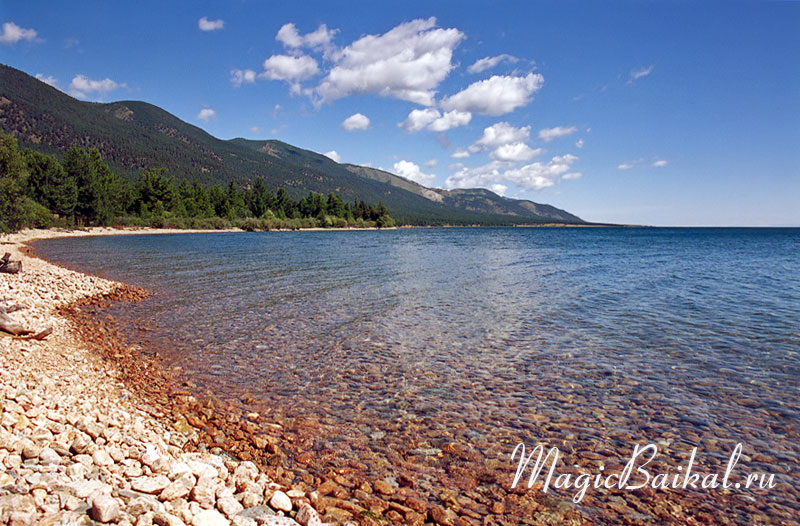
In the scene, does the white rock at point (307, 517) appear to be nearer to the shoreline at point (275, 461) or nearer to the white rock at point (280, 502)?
the shoreline at point (275, 461)

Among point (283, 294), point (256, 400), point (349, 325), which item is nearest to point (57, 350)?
point (256, 400)

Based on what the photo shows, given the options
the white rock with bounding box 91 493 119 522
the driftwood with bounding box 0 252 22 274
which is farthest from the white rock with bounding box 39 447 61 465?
the driftwood with bounding box 0 252 22 274

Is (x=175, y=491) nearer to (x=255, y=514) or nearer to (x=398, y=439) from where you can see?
(x=255, y=514)

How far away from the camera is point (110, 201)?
96.2m

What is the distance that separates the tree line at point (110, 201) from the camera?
167 feet

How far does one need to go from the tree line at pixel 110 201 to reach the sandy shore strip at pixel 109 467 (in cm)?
5402

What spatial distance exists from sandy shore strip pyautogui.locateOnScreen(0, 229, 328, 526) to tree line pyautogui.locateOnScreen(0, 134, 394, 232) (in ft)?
177

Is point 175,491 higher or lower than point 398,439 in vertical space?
higher

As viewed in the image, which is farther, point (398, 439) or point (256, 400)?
point (256, 400)

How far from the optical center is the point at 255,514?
4852 mm

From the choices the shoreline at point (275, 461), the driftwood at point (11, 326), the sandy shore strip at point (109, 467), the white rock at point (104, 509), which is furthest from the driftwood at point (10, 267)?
the white rock at point (104, 509)

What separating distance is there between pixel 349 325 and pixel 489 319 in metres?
5.48

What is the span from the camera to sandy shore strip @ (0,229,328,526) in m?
4.16

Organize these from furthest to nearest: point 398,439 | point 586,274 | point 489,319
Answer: point 586,274 → point 489,319 → point 398,439
